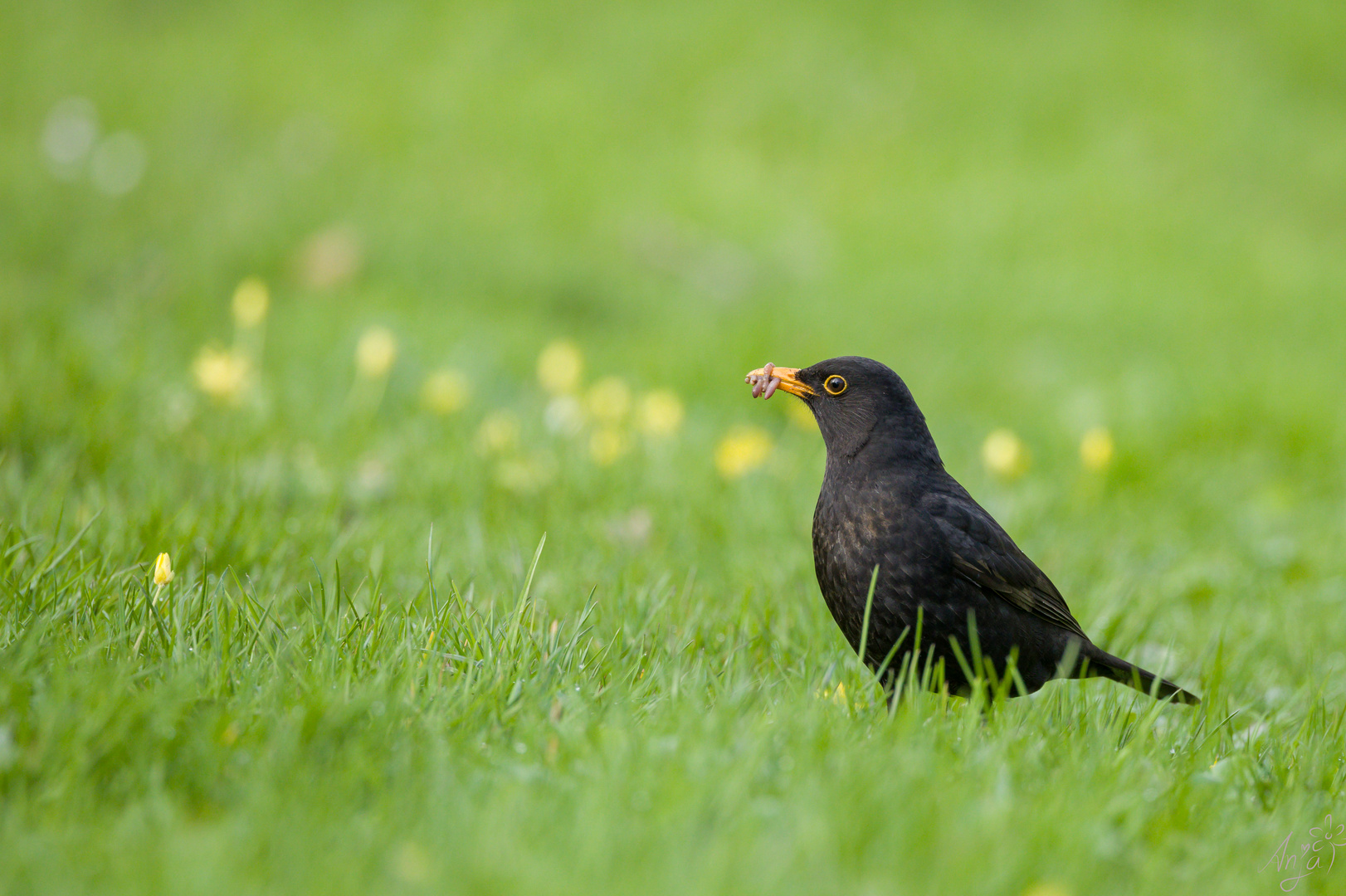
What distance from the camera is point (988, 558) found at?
8.39ft

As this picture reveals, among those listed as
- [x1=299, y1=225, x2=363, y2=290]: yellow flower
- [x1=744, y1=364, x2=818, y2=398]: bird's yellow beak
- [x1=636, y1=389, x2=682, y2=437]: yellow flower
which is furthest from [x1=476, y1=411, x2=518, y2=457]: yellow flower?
[x1=299, y1=225, x2=363, y2=290]: yellow flower

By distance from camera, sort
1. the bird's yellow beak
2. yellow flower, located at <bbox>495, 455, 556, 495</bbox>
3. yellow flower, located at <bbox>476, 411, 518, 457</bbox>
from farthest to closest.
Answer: yellow flower, located at <bbox>476, 411, 518, 457</bbox> → yellow flower, located at <bbox>495, 455, 556, 495</bbox> → the bird's yellow beak

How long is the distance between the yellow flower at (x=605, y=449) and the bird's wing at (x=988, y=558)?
190cm

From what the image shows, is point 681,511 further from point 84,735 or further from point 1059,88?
point 1059,88

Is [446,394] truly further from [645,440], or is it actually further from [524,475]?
[645,440]

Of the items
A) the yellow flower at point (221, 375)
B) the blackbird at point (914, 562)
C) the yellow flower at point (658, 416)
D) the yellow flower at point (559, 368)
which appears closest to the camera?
the blackbird at point (914, 562)

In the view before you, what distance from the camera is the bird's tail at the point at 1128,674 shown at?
2.50 metres

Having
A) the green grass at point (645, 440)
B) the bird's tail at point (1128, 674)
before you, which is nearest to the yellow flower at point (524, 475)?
the green grass at point (645, 440)

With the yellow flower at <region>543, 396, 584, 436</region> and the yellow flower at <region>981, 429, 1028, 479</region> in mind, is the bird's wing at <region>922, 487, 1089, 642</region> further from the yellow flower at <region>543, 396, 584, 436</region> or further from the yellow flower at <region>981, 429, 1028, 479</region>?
the yellow flower at <region>543, 396, 584, 436</region>

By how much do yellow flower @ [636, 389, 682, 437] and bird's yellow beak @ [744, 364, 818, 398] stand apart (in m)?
1.54

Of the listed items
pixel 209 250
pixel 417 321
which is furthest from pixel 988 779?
pixel 209 250

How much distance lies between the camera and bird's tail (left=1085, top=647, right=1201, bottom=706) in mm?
2504

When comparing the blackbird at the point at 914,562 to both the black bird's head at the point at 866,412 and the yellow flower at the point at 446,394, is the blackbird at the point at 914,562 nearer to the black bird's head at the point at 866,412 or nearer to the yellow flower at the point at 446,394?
the black bird's head at the point at 866,412

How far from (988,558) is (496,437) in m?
2.33
